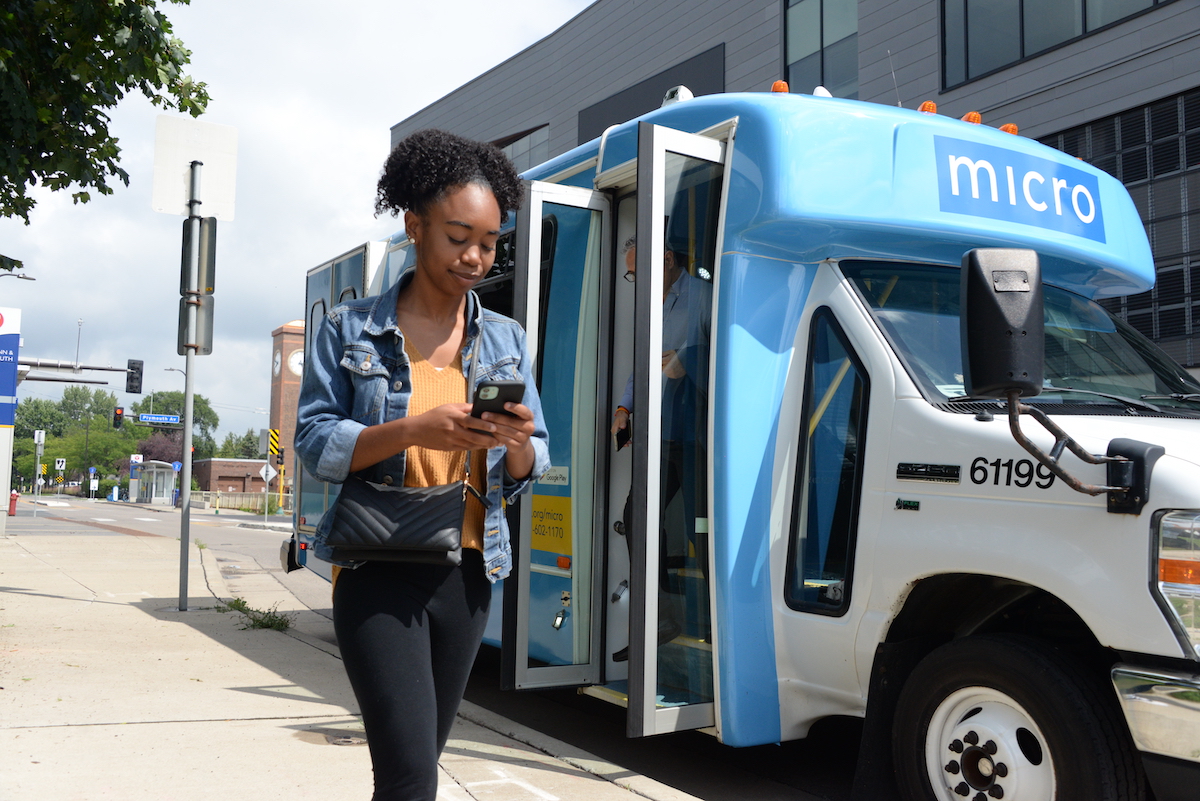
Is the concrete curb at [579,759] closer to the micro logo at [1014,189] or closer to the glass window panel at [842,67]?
the micro logo at [1014,189]

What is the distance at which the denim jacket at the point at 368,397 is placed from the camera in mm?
2207

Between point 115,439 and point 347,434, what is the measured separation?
137m

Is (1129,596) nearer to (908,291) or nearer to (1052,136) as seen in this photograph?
(908,291)

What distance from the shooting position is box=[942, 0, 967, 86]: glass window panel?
18.0 m

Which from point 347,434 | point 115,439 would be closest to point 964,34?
point 347,434

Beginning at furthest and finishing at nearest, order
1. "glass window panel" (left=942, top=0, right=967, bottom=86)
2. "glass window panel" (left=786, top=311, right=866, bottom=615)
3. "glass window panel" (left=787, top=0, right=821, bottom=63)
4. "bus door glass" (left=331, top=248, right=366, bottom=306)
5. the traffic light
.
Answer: the traffic light
"glass window panel" (left=787, top=0, right=821, bottom=63)
"glass window panel" (left=942, top=0, right=967, bottom=86)
"bus door glass" (left=331, top=248, right=366, bottom=306)
"glass window panel" (left=786, top=311, right=866, bottom=615)

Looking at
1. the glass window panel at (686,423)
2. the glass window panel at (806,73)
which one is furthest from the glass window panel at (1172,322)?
the glass window panel at (686,423)

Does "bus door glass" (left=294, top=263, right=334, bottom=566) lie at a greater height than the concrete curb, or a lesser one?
greater

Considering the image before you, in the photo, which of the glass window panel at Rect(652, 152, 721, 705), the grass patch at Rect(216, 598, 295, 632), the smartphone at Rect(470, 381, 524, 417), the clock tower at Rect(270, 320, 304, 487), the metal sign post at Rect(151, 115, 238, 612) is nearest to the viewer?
the smartphone at Rect(470, 381, 524, 417)

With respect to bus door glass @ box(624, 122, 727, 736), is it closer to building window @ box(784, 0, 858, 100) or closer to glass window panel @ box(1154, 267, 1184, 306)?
glass window panel @ box(1154, 267, 1184, 306)

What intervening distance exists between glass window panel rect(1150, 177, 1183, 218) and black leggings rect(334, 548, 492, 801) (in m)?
15.6

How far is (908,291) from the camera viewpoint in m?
4.34

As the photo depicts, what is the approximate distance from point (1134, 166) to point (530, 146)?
1716 cm

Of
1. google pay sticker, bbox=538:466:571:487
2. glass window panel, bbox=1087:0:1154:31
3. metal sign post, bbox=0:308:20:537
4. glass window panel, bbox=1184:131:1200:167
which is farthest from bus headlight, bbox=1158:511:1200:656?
metal sign post, bbox=0:308:20:537
